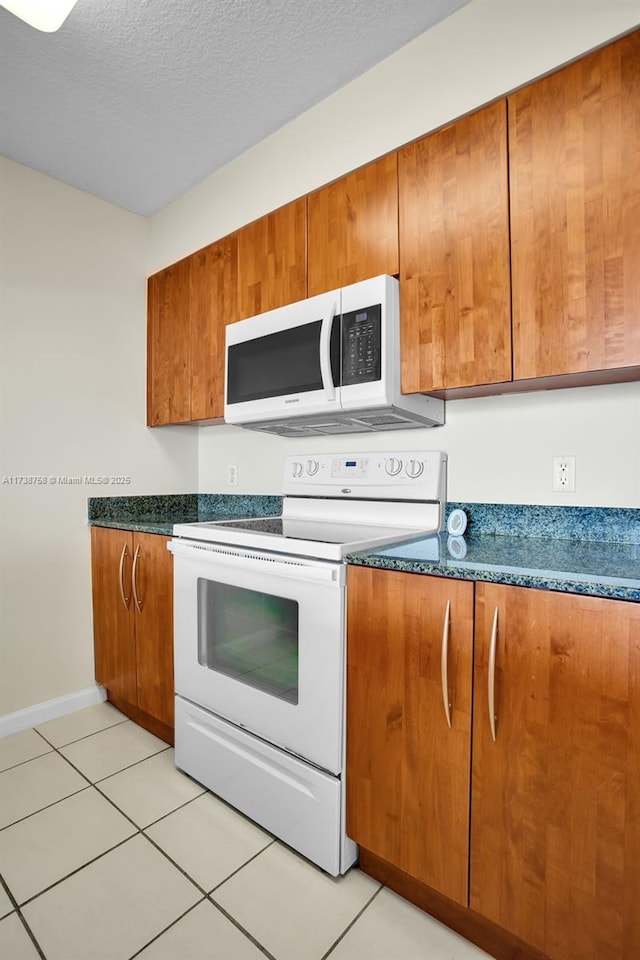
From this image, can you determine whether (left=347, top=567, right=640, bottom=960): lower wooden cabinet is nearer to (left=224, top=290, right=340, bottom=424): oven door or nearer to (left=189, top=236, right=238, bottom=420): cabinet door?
(left=224, top=290, right=340, bottom=424): oven door

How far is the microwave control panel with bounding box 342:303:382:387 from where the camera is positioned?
159 centimetres

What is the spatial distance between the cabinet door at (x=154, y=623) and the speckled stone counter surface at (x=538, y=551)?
3.43 ft

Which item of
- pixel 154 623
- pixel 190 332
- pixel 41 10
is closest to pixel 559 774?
pixel 154 623

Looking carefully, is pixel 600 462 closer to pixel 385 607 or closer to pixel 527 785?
pixel 385 607

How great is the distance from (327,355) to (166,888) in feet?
5.44

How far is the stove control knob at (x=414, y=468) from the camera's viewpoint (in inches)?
71.5

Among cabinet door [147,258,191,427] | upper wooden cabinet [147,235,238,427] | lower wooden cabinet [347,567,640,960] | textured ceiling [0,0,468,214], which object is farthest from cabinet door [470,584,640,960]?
cabinet door [147,258,191,427]

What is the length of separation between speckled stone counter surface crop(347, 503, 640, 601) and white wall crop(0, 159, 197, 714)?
5.56 ft

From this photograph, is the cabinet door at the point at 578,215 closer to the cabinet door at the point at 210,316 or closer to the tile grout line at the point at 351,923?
the cabinet door at the point at 210,316

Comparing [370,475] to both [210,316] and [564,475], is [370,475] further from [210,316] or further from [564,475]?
[210,316]

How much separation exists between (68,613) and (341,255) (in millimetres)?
2049

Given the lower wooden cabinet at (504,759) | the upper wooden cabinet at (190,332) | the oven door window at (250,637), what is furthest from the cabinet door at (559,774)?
the upper wooden cabinet at (190,332)

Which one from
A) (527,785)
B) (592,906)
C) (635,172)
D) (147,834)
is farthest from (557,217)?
(147,834)

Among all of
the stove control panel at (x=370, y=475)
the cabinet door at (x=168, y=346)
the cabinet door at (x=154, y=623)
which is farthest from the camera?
the cabinet door at (x=168, y=346)
